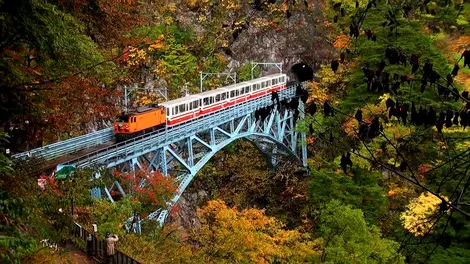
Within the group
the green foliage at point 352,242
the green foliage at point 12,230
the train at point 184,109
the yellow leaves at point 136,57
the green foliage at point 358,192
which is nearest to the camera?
the green foliage at point 12,230

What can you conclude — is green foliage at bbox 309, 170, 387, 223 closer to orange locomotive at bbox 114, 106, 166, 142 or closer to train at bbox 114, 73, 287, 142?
train at bbox 114, 73, 287, 142

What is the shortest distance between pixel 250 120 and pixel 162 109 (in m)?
5.47

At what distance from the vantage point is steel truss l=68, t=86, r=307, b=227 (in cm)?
1525

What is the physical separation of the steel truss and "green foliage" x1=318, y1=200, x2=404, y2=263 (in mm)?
4325

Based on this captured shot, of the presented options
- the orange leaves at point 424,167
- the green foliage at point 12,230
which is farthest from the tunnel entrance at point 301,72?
the green foliage at point 12,230

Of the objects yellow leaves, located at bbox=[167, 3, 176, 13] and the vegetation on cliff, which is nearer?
the vegetation on cliff

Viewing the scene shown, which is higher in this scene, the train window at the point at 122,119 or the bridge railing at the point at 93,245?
the train window at the point at 122,119

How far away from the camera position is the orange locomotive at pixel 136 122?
715 inches

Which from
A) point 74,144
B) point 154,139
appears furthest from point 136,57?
point 154,139

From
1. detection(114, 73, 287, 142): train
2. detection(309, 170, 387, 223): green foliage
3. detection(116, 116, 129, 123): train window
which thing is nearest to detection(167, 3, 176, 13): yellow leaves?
detection(114, 73, 287, 142): train

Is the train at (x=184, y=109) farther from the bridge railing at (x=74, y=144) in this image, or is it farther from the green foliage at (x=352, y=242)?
the green foliage at (x=352, y=242)

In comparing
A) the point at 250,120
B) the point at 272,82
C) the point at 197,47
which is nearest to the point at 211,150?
the point at 250,120

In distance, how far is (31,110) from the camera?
692 cm

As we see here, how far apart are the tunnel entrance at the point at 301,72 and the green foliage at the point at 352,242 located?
60.5 feet
